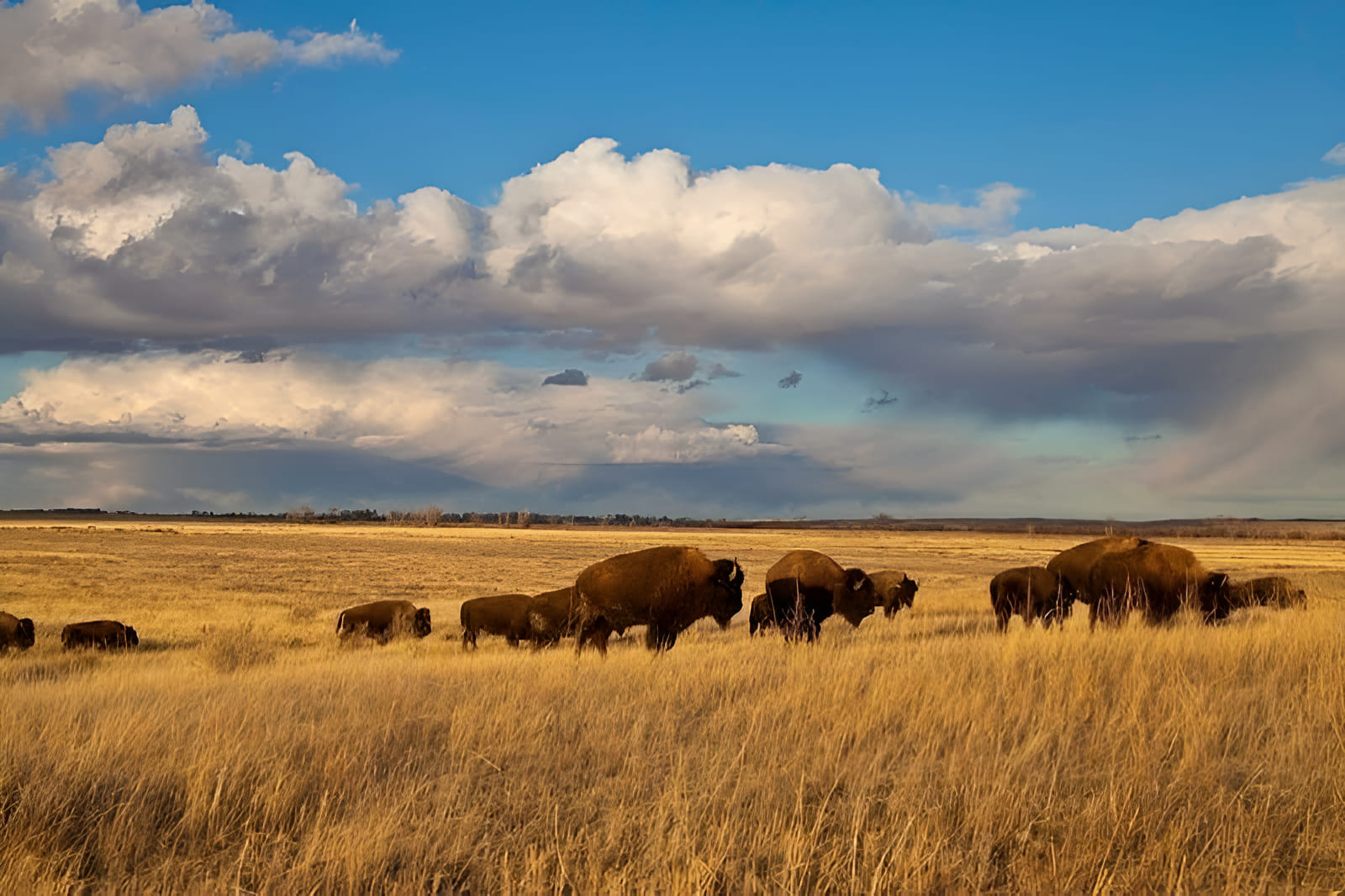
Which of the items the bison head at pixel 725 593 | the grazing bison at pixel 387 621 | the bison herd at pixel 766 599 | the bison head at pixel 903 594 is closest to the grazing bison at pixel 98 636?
the bison herd at pixel 766 599

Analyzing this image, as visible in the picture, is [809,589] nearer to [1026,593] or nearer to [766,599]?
[766,599]

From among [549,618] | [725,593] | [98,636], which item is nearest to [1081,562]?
[725,593]

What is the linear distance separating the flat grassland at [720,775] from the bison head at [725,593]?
3.51 meters

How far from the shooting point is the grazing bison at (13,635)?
1799 centimetres

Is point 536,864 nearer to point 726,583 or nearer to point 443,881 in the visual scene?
point 443,881

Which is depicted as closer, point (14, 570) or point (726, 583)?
point (726, 583)

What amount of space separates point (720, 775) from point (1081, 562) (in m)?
15.2

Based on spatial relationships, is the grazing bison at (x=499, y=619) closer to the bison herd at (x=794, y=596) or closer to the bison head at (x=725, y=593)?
the bison herd at (x=794, y=596)

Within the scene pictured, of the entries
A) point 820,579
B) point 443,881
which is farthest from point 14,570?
point 443,881

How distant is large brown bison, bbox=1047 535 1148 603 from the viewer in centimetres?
1752

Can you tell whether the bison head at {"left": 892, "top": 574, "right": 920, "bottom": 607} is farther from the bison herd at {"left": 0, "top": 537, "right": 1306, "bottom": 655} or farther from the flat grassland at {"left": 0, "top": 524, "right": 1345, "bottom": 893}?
the flat grassland at {"left": 0, "top": 524, "right": 1345, "bottom": 893}

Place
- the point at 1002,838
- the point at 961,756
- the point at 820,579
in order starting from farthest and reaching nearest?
1. the point at 820,579
2. the point at 961,756
3. the point at 1002,838

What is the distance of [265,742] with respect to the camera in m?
5.99

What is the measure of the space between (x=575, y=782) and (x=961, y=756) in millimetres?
2566
